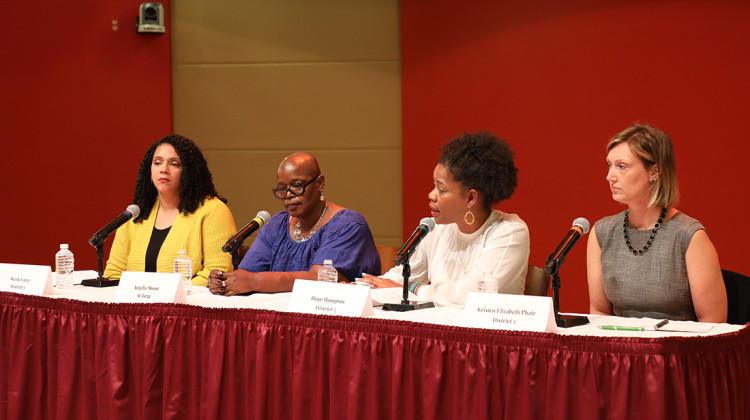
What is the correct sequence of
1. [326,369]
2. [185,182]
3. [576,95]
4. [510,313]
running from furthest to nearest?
1. [576,95]
2. [185,182]
3. [326,369]
4. [510,313]

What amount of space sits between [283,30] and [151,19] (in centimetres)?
92

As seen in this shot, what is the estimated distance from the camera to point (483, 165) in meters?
2.70

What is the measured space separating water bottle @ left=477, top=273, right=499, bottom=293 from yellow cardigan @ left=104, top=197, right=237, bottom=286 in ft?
4.48

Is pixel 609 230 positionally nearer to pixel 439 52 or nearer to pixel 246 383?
pixel 246 383

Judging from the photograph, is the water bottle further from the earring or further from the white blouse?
the earring

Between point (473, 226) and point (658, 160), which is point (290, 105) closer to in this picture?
point (473, 226)

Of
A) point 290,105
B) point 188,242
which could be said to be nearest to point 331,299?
point 188,242

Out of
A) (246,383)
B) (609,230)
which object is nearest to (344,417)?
(246,383)

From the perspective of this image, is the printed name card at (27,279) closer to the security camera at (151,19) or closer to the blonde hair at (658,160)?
the blonde hair at (658,160)

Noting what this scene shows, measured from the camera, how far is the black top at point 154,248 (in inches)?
137

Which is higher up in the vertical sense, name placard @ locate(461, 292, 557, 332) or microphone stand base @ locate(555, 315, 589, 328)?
name placard @ locate(461, 292, 557, 332)

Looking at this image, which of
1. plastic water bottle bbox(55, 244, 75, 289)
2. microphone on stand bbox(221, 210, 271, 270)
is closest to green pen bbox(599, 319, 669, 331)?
microphone on stand bbox(221, 210, 271, 270)

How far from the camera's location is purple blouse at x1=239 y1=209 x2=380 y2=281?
3.09 metres

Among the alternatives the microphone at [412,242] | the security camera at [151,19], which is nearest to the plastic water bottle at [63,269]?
the microphone at [412,242]
